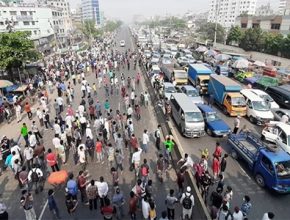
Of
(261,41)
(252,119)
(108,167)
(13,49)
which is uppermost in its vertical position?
(13,49)

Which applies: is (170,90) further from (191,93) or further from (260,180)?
(260,180)

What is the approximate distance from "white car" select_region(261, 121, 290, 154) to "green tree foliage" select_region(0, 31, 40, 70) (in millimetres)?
26163

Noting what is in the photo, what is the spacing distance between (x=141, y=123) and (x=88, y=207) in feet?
31.6

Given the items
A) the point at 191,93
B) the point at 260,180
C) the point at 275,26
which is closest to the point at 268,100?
the point at 191,93

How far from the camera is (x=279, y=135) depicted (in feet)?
48.5

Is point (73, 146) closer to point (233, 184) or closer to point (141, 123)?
point (141, 123)

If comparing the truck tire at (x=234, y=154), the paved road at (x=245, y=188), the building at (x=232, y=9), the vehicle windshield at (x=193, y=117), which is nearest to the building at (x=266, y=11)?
the building at (x=232, y=9)

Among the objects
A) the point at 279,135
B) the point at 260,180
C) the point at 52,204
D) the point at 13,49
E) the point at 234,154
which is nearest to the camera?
the point at 52,204

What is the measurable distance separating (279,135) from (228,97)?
6500mm

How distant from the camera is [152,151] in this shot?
1534cm

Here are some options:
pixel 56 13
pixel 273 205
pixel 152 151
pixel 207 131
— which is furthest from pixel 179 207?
pixel 56 13

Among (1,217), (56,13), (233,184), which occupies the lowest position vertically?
(233,184)

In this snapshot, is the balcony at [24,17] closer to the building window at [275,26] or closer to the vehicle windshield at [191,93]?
the vehicle windshield at [191,93]

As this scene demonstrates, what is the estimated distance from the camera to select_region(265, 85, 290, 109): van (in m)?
21.9
